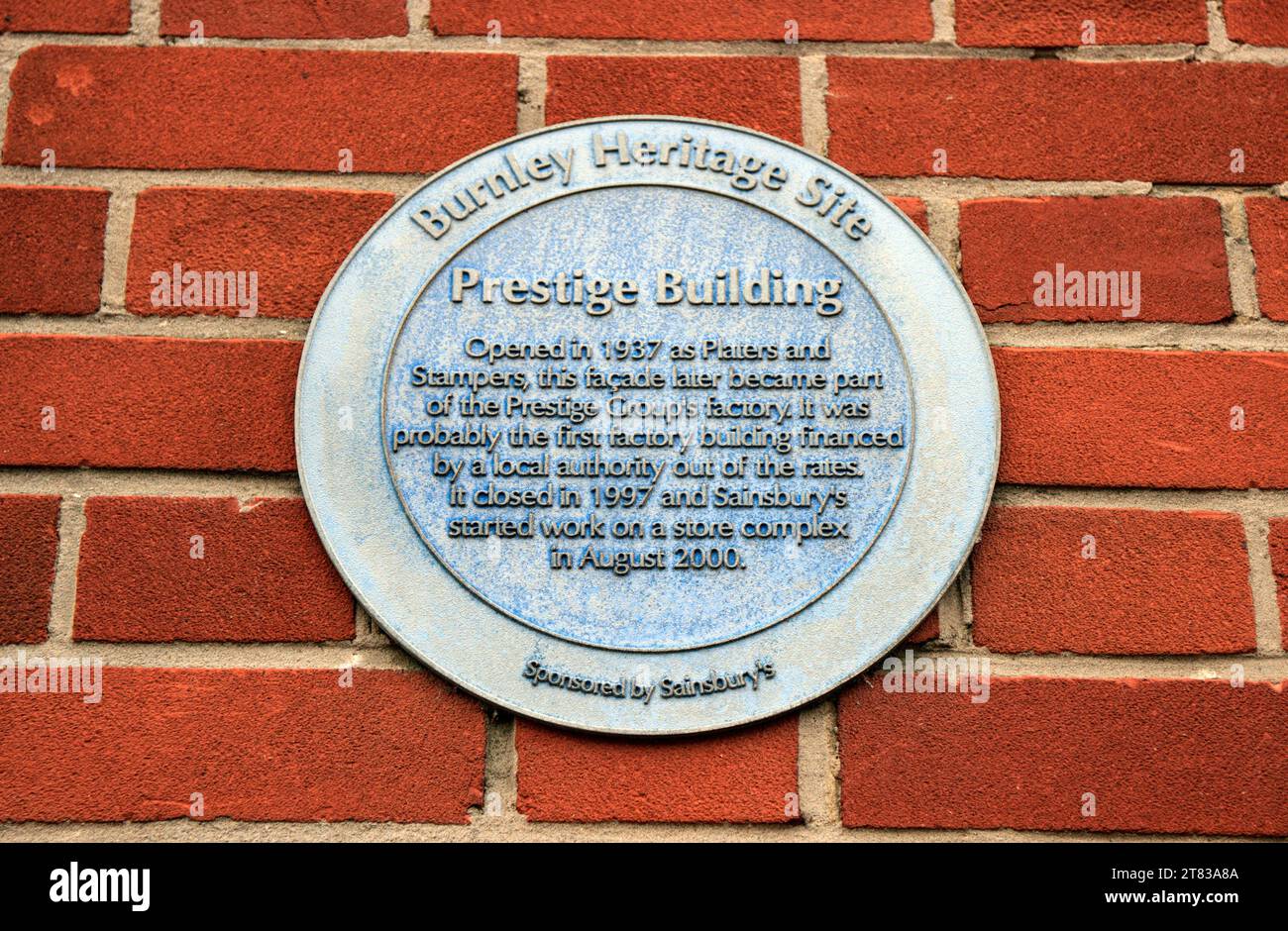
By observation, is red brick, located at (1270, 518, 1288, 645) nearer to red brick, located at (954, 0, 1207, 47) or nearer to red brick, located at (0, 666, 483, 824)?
red brick, located at (954, 0, 1207, 47)

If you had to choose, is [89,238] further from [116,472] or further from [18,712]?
[18,712]

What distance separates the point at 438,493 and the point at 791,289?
50cm

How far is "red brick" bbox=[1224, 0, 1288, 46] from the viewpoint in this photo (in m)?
1.57

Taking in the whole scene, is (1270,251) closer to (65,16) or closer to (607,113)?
(607,113)

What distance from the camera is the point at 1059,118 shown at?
5.05 feet

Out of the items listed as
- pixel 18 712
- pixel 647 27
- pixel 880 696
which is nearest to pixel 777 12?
pixel 647 27

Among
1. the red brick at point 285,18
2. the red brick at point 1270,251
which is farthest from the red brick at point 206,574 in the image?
the red brick at point 1270,251

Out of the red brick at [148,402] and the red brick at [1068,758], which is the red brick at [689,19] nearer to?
the red brick at [148,402]

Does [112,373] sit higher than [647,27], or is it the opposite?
[647,27]

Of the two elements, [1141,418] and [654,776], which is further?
[1141,418]

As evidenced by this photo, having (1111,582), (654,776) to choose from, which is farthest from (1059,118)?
(654,776)

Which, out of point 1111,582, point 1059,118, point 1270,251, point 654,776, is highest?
point 1059,118

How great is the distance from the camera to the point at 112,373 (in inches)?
57.0

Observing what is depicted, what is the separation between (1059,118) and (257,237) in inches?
41.5
